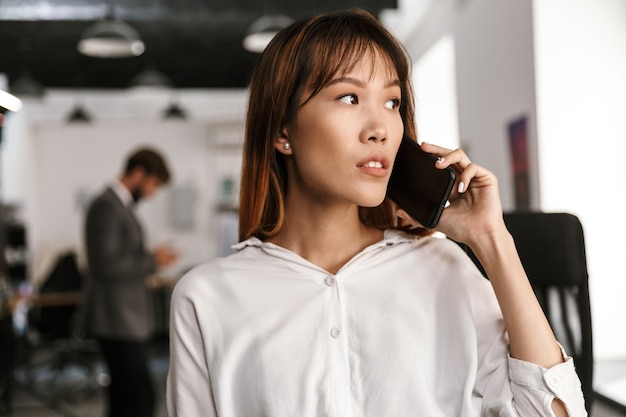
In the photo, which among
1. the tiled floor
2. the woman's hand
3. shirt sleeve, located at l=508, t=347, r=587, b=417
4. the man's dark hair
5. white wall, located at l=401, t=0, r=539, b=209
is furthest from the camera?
the tiled floor

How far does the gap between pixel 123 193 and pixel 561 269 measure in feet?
9.46

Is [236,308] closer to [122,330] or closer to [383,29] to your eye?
[383,29]

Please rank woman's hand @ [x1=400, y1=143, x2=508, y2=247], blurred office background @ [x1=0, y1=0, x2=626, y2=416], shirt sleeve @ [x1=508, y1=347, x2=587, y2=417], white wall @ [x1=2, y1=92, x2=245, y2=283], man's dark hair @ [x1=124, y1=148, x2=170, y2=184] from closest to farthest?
shirt sleeve @ [x1=508, y1=347, x2=587, y2=417], woman's hand @ [x1=400, y1=143, x2=508, y2=247], blurred office background @ [x1=0, y1=0, x2=626, y2=416], man's dark hair @ [x1=124, y1=148, x2=170, y2=184], white wall @ [x1=2, y1=92, x2=245, y2=283]

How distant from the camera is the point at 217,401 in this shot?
138 centimetres

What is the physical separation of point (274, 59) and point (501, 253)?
1.75 feet

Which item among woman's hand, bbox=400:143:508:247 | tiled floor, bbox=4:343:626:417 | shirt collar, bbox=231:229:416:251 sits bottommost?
tiled floor, bbox=4:343:626:417

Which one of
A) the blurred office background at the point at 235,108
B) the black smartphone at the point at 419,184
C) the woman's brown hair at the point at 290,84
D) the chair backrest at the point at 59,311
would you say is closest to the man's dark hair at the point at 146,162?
the blurred office background at the point at 235,108

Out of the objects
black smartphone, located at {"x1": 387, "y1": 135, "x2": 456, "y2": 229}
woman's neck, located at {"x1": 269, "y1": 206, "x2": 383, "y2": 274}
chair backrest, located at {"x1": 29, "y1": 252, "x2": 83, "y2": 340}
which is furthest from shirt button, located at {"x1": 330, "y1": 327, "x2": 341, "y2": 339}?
chair backrest, located at {"x1": 29, "y1": 252, "x2": 83, "y2": 340}

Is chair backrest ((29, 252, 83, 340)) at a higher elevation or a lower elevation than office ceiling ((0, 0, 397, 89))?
lower

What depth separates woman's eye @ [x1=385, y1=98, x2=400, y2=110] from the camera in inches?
55.2

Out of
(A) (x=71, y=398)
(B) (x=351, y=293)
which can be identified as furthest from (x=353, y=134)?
(A) (x=71, y=398)

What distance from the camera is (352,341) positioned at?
4.49ft

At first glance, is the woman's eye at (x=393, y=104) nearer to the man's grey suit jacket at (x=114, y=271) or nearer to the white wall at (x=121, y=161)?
the man's grey suit jacket at (x=114, y=271)

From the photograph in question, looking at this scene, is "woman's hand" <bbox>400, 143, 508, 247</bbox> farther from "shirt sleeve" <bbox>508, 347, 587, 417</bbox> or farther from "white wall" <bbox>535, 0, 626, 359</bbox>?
"white wall" <bbox>535, 0, 626, 359</bbox>
